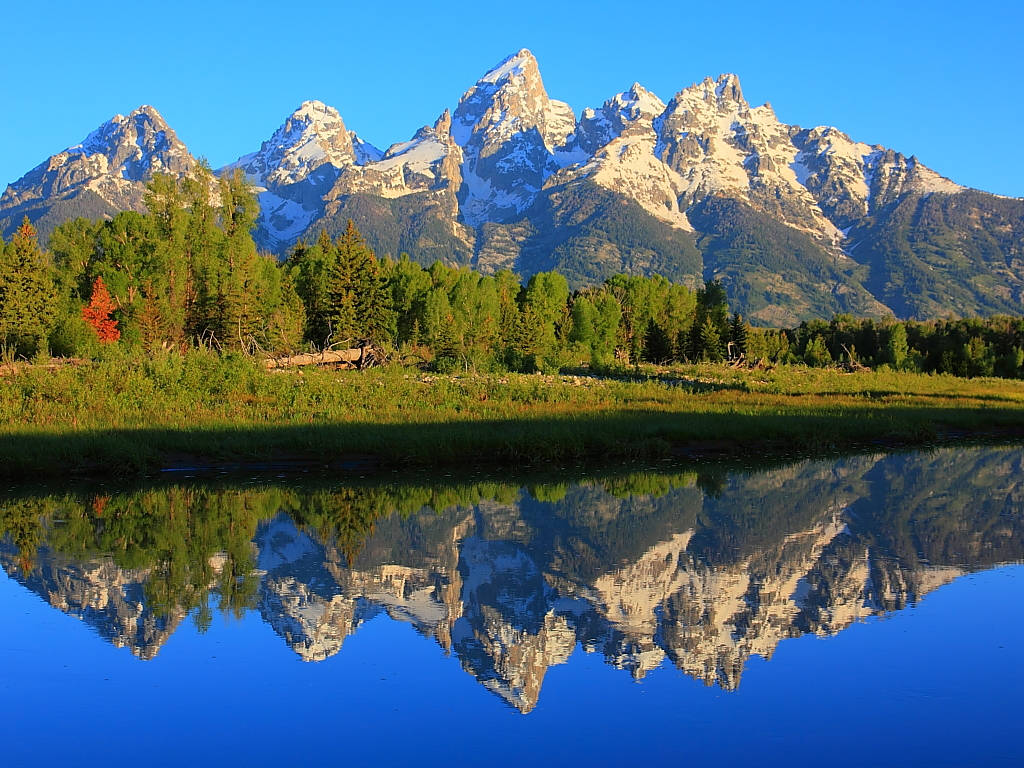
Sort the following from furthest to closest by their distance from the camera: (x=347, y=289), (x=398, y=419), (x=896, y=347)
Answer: (x=896, y=347) < (x=347, y=289) < (x=398, y=419)

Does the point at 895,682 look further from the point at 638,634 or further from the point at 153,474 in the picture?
the point at 153,474

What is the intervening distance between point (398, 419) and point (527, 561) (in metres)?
16.8

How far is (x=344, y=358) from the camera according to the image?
5466cm

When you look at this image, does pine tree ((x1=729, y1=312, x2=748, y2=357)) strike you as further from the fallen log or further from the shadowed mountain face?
the shadowed mountain face

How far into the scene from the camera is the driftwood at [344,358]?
170 feet

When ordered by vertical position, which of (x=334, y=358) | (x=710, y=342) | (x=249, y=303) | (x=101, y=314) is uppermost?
(x=710, y=342)

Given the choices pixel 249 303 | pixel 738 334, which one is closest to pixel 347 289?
pixel 249 303

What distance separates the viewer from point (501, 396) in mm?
40000

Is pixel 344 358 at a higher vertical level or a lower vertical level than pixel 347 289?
lower

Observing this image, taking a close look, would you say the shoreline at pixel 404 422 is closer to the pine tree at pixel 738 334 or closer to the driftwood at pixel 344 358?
the driftwood at pixel 344 358

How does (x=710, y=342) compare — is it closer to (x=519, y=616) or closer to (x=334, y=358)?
(x=334, y=358)

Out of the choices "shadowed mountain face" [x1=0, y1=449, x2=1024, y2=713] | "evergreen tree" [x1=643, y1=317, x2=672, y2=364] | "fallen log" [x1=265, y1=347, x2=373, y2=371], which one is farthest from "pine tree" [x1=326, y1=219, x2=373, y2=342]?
"shadowed mountain face" [x1=0, y1=449, x2=1024, y2=713]

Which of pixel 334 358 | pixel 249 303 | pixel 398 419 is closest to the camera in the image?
pixel 398 419

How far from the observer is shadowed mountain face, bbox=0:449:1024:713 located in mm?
12828
